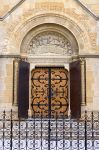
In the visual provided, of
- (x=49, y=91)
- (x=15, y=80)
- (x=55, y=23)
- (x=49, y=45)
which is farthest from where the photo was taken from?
(x=49, y=45)

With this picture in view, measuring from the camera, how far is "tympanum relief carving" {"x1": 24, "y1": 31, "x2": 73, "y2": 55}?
15609 mm

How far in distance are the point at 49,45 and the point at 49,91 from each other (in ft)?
6.13

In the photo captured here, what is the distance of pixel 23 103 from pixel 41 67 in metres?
1.82

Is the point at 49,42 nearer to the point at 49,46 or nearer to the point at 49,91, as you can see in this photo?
the point at 49,46

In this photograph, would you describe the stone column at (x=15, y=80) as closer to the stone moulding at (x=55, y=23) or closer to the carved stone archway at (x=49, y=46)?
the carved stone archway at (x=49, y=46)

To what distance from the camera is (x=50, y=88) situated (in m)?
15.6

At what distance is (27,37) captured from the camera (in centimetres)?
1541

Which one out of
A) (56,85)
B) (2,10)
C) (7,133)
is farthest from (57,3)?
(7,133)

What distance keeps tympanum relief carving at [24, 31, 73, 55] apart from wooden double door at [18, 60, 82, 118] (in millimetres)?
693

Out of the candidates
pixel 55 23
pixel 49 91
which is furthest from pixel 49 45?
pixel 49 91

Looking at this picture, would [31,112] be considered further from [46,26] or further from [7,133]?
[46,26]

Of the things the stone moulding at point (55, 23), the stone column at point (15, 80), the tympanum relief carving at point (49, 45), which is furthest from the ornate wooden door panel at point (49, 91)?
the stone moulding at point (55, 23)

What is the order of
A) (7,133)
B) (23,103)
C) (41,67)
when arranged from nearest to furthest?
(7,133), (23,103), (41,67)

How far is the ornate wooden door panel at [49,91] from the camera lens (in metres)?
15.5
